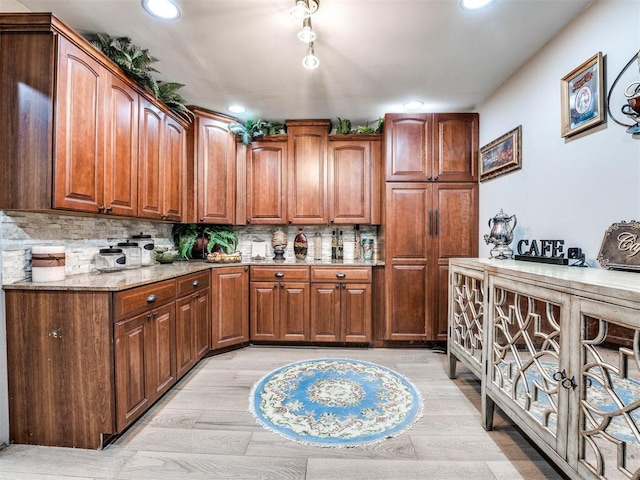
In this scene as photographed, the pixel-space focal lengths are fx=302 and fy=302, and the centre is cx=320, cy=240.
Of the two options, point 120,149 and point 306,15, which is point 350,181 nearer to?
point 306,15

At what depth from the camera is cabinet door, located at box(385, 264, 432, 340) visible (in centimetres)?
308

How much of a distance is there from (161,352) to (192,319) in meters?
0.48

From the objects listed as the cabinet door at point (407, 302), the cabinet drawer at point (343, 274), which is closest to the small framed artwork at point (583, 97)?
the cabinet door at point (407, 302)

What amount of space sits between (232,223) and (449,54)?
2.51 m

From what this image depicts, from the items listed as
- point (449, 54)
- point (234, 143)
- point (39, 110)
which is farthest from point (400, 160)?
point (39, 110)

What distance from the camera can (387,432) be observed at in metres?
1.75

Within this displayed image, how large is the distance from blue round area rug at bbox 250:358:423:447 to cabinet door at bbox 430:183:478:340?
908 mm

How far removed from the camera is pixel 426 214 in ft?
10.2

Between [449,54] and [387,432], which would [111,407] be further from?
[449,54]

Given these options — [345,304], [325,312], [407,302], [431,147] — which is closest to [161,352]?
[325,312]

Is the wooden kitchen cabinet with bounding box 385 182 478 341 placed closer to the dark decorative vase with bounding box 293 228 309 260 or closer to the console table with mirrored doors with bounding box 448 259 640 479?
the dark decorative vase with bounding box 293 228 309 260

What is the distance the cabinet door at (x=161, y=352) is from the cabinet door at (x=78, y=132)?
808 mm

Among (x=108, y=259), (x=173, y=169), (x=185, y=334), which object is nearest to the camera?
(x=108, y=259)

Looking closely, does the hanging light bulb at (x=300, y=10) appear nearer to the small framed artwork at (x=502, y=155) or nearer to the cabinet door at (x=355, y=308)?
the small framed artwork at (x=502, y=155)
